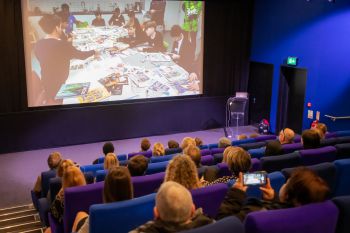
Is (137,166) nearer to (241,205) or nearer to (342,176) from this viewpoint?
Answer: (241,205)

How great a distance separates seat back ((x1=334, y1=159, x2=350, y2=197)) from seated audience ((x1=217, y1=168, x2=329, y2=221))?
1.53m

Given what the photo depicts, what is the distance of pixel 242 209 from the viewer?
8.45 ft

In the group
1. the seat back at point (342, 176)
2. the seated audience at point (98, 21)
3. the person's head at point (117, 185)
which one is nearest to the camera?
the person's head at point (117, 185)

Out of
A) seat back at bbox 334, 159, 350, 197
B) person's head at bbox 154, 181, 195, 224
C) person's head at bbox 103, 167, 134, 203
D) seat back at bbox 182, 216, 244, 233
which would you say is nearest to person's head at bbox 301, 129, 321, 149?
seat back at bbox 334, 159, 350, 197

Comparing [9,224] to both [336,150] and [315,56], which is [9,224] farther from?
[315,56]

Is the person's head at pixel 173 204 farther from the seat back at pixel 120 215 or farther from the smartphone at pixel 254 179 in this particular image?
the seat back at pixel 120 215

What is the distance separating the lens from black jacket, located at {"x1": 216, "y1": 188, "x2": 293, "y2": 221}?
253cm

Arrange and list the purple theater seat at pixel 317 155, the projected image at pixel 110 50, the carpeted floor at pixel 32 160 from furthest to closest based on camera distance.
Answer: the projected image at pixel 110 50 < the carpeted floor at pixel 32 160 < the purple theater seat at pixel 317 155

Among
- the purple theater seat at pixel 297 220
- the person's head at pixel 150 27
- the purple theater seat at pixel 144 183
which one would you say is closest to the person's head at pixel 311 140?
the purple theater seat at pixel 144 183

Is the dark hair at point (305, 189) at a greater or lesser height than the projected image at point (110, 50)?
lesser

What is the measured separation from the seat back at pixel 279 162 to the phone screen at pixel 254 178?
1.89 meters

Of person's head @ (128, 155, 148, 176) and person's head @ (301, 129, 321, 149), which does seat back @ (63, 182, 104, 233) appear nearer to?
person's head @ (128, 155, 148, 176)

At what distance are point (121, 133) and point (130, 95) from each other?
0.97m

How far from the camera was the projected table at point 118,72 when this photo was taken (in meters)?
9.27
